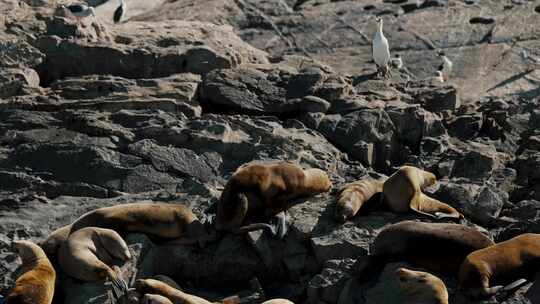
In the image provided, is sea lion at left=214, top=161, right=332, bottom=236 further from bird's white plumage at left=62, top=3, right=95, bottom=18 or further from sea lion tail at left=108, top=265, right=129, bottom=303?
bird's white plumage at left=62, top=3, right=95, bottom=18

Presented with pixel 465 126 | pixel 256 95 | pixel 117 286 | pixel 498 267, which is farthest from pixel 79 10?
pixel 498 267

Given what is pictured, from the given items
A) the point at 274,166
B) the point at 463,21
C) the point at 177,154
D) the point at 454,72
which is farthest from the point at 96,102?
the point at 463,21

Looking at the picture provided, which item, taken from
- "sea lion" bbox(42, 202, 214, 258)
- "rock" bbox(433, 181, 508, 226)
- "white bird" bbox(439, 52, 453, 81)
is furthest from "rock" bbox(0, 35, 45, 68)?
"white bird" bbox(439, 52, 453, 81)

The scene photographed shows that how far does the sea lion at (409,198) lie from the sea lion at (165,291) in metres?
2.61

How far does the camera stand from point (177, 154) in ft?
42.8

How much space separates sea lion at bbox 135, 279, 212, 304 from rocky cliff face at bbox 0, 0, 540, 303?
0.55 metres

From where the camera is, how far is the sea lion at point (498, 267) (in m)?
9.45

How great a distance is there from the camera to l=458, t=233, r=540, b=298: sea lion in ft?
31.0

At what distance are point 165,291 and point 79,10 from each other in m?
8.21

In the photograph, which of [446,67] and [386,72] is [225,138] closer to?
[386,72]

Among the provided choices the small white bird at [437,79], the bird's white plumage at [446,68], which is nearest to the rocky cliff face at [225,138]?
the small white bird at [437,79]

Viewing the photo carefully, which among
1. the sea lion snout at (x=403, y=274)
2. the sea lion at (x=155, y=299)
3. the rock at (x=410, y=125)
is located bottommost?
the rock at (x=410, y=125)

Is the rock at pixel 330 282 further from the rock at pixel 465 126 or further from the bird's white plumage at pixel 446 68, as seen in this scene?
the bird's white plumage at pixel 446 68

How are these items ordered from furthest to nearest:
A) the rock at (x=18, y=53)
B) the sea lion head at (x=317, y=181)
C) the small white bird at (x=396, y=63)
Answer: the small white bird at (x=396, y=63) → the rock at (x=18, y=53) → the sea lion head at (x=317, y=181)
